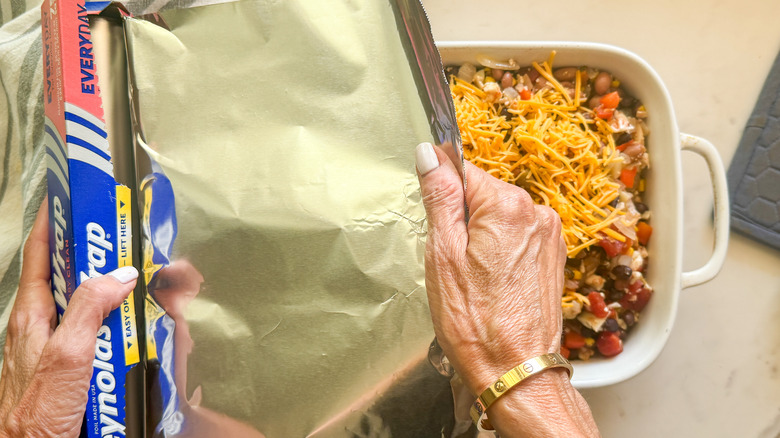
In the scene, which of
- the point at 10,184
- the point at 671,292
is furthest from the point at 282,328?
the point at 671,292

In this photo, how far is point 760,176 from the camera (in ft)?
3.40

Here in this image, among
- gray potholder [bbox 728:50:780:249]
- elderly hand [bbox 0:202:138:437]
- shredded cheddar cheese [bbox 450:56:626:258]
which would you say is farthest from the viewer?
gray potholder [bbox 728:50:780:249]

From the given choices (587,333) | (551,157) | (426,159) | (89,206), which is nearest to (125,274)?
(89,206)

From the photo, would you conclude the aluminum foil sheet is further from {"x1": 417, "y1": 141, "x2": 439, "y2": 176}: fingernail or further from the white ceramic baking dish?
the white ceramic baking dish

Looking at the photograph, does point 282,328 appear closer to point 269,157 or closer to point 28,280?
point 269,157

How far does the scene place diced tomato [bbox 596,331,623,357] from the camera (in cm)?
92

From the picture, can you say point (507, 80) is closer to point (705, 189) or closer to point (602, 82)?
point (602, 82)

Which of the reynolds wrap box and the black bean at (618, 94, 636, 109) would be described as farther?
the black bean at (618, 94, 636, 109)

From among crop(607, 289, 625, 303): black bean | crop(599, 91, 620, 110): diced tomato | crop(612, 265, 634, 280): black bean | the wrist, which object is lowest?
crop(607, 289, 625, 303): black bean

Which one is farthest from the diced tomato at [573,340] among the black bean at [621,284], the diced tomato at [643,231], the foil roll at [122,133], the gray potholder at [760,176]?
the foil roll at [122,133]

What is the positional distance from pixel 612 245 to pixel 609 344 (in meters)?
0.18

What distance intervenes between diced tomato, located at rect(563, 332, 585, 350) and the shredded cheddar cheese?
79 millimetres

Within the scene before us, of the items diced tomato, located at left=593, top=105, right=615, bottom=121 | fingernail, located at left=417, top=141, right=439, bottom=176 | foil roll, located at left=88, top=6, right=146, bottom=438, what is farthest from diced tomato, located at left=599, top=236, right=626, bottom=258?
foil roll, located at left=88, top=6, right=146, bottom=438

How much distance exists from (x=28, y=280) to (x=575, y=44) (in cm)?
91
